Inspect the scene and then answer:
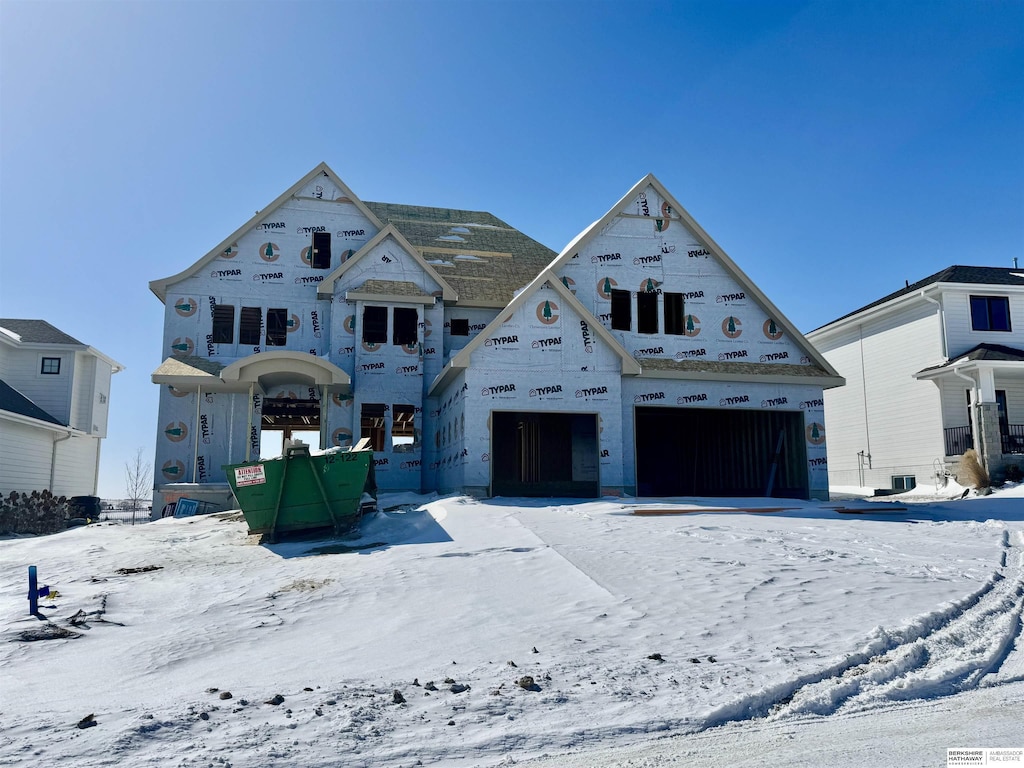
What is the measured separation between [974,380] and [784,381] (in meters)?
9.13

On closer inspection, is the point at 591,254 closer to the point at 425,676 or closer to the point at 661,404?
the point at 661,404

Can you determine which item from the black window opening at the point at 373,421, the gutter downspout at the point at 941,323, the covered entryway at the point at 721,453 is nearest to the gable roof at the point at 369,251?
the black window opening at the point at 373,421

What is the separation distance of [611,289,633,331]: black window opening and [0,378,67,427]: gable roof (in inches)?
710

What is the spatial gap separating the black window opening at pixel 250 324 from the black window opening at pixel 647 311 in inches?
440

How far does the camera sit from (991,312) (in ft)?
90.2

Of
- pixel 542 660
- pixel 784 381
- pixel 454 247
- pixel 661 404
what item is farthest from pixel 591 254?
pixel 542 660

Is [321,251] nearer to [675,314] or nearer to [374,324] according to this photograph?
[374,324]

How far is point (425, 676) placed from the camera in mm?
5883

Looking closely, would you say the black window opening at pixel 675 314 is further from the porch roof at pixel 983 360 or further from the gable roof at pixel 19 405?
the gable roof at pixel 19 405

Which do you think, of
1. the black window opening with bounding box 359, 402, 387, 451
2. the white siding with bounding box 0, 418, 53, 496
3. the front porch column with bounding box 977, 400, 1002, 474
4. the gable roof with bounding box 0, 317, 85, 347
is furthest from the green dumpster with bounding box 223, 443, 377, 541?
the front porch column with bounding box 977, 400, 1002, 474

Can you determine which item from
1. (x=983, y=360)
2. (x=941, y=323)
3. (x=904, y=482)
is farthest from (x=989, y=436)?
(x=941, y=323)

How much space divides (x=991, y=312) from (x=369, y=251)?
21.8 meters

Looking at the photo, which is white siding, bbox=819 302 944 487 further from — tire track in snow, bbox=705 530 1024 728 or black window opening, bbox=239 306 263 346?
black window opening, bbox=239 306 263 346

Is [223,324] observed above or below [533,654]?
above
